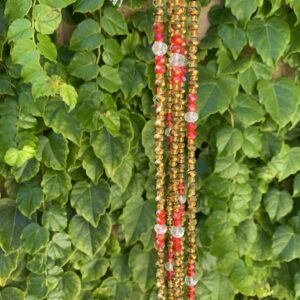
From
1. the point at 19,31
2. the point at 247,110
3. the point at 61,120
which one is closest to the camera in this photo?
the point at 19,31

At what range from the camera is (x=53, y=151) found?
41.8 inches

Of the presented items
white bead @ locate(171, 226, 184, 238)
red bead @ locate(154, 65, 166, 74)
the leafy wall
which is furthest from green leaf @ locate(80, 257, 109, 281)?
red bead @ locate(154, 65, 166, 74)

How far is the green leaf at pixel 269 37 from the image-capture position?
108cm

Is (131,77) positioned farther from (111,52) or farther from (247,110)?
(247,110)

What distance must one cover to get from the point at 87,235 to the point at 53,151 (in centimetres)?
21

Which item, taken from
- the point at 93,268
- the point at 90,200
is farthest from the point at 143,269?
the point at 90,200

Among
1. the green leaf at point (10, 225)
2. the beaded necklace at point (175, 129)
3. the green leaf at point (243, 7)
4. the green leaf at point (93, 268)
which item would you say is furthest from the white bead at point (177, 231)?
→ the green leaf at point (243, 7)

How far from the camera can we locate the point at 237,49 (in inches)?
43.3

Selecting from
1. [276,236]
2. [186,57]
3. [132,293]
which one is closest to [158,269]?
[132,293]

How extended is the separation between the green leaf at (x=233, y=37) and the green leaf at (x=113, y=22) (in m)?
0.21

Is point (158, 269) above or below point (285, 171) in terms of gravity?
below

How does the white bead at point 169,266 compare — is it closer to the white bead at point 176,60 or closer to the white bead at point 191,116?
the white bead at point 191,116

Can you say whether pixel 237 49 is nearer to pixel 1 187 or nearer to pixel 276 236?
pixel 276 236

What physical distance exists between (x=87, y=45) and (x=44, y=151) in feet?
0.78
